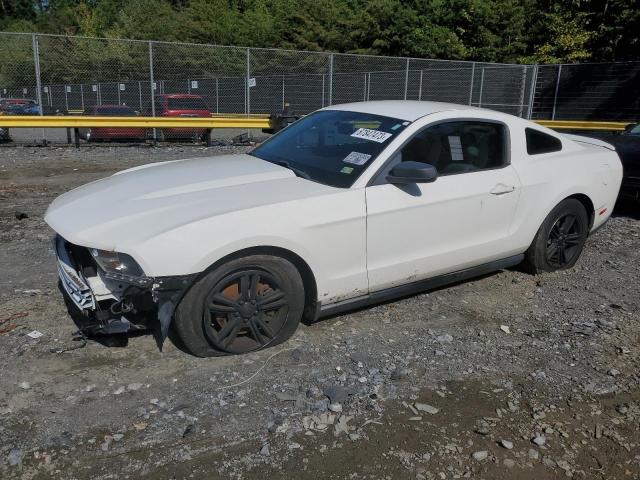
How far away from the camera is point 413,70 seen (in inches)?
755

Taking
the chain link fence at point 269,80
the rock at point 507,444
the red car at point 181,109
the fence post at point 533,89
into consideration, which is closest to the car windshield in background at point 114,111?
the chain link fence at point 269,80

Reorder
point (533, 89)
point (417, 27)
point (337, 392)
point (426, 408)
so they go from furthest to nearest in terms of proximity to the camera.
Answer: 1. point (417, 27)
2. point (533, 89)
3. point (337, 392)
4. point (426, 408)

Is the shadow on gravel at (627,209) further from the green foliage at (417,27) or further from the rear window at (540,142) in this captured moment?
the green foliage at (417,27)

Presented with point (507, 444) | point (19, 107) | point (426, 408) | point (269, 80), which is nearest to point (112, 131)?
point (19, 107)

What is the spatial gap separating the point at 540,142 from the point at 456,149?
104cm

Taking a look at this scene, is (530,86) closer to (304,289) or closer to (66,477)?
(304,289)

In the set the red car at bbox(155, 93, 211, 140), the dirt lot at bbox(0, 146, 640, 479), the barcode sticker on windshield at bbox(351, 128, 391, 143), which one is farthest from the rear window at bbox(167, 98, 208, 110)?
the barcode sticker on windshield at bbox(351, 128, 391, 143)

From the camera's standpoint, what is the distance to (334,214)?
3664mm

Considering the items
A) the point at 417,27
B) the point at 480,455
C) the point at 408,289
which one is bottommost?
the point at 480,455

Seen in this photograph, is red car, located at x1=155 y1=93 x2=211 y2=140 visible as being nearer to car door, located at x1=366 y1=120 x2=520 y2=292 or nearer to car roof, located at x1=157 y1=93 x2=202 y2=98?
car roof, located at x1=157 y1=93 x2=202 y2=98

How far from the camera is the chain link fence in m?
15.3

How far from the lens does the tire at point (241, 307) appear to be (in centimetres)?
335

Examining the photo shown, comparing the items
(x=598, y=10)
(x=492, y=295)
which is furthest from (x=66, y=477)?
(x=598, y=10)

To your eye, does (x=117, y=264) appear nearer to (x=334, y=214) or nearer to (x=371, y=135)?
(x=334, y=214)
